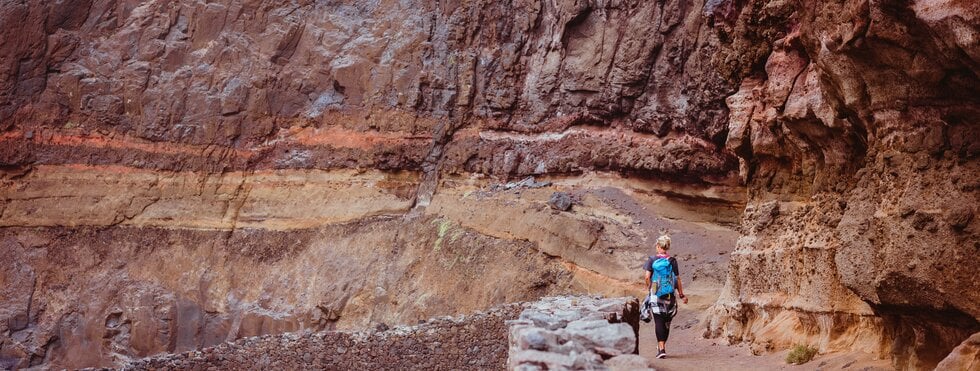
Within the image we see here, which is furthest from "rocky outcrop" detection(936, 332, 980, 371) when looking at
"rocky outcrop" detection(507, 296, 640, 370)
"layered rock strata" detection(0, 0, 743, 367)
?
"layered rock strata" detection(0, 0, 743, 367)

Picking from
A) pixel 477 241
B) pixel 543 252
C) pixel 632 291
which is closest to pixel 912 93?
pixel 632 291

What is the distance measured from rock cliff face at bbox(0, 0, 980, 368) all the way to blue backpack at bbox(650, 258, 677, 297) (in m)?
3.52

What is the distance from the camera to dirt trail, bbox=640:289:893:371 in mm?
12117

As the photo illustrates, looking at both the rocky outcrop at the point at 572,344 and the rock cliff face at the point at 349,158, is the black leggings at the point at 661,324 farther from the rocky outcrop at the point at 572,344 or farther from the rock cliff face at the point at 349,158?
the rocky outcrop at the point at 572,344

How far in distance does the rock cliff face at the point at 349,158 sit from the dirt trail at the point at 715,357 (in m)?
0.86

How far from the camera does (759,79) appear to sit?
1869cm

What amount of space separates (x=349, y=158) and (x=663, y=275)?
84.9 feet

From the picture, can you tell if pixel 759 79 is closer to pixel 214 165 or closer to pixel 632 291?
pixel 632 291

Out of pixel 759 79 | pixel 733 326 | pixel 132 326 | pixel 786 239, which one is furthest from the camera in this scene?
pixel 132 326

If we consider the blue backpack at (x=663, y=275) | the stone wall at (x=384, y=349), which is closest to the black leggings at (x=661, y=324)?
the blue backpack at (x=663, y=275)

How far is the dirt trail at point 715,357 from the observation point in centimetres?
1212

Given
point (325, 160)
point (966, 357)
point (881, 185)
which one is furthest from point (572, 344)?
point (325, 160)

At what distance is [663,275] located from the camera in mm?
14172

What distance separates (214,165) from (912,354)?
33.0 m
